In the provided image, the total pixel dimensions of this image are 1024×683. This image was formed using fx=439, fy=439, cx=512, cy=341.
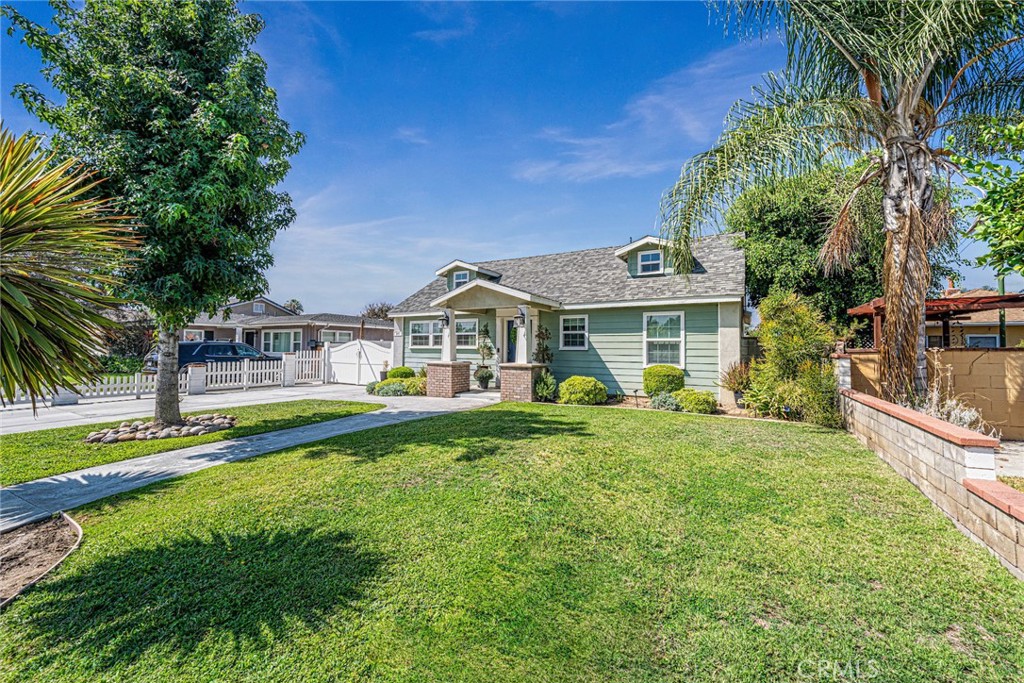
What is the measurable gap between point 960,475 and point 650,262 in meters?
10.6

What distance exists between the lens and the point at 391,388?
48.6ft

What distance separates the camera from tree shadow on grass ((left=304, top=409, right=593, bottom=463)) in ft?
21.4

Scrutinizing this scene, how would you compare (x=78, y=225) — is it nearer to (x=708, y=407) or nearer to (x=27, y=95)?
(x=27, y=95)

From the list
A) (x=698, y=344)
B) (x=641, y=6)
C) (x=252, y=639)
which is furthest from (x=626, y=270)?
(x=252, y=639)

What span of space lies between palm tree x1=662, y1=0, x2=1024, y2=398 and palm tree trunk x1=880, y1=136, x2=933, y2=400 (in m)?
0.02

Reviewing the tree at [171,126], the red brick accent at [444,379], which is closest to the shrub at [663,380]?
the red brick accent at [444,379]

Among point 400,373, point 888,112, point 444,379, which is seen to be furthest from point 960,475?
point 400,373

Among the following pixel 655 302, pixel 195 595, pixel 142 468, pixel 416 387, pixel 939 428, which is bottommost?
pixel 195 595

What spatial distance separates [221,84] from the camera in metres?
7.62

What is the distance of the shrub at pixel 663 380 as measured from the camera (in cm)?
1212

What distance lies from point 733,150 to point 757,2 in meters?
2.55

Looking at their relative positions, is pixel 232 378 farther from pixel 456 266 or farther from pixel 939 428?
pixel 939 428

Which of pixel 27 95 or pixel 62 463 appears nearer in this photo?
pixel 62 463

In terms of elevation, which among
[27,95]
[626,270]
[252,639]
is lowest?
[252,639]
